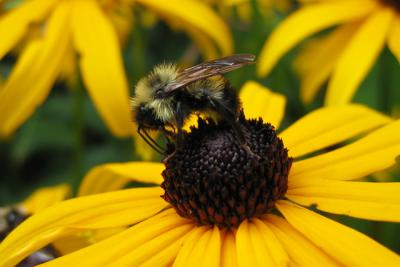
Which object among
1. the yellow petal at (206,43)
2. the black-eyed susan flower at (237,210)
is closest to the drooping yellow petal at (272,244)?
the black-eyed susan flower at (237,210)

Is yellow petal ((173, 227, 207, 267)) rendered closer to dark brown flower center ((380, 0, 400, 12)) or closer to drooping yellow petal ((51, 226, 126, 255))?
drooping yellow petal ((51, 226, 126, 255))

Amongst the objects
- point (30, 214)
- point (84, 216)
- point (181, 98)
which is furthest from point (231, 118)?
point (30, 214)

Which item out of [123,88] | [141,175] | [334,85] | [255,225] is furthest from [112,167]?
[334,85]

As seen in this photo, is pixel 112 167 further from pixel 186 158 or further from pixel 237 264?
pixel 237 264

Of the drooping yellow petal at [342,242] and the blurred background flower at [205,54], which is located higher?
the blurred background flower at [205,54]

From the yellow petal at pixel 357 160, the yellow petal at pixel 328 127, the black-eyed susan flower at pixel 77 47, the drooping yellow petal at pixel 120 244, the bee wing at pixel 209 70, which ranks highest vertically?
the black-eyed susan flower at pixel 77 47

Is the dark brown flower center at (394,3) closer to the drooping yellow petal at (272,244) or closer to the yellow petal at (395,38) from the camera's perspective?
the yellow petal at (395,38)

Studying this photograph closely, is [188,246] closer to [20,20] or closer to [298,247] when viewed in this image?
[298,247]

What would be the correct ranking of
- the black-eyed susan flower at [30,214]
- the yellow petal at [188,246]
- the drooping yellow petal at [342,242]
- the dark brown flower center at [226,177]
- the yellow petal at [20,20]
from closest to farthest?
the drooping yellow petal at [342,242] → the yellow petal at [188,246] → the dark brown flower center at [226,177] → the black-eyed susan flower at [30,214] → the yellow petal at [20,20]
